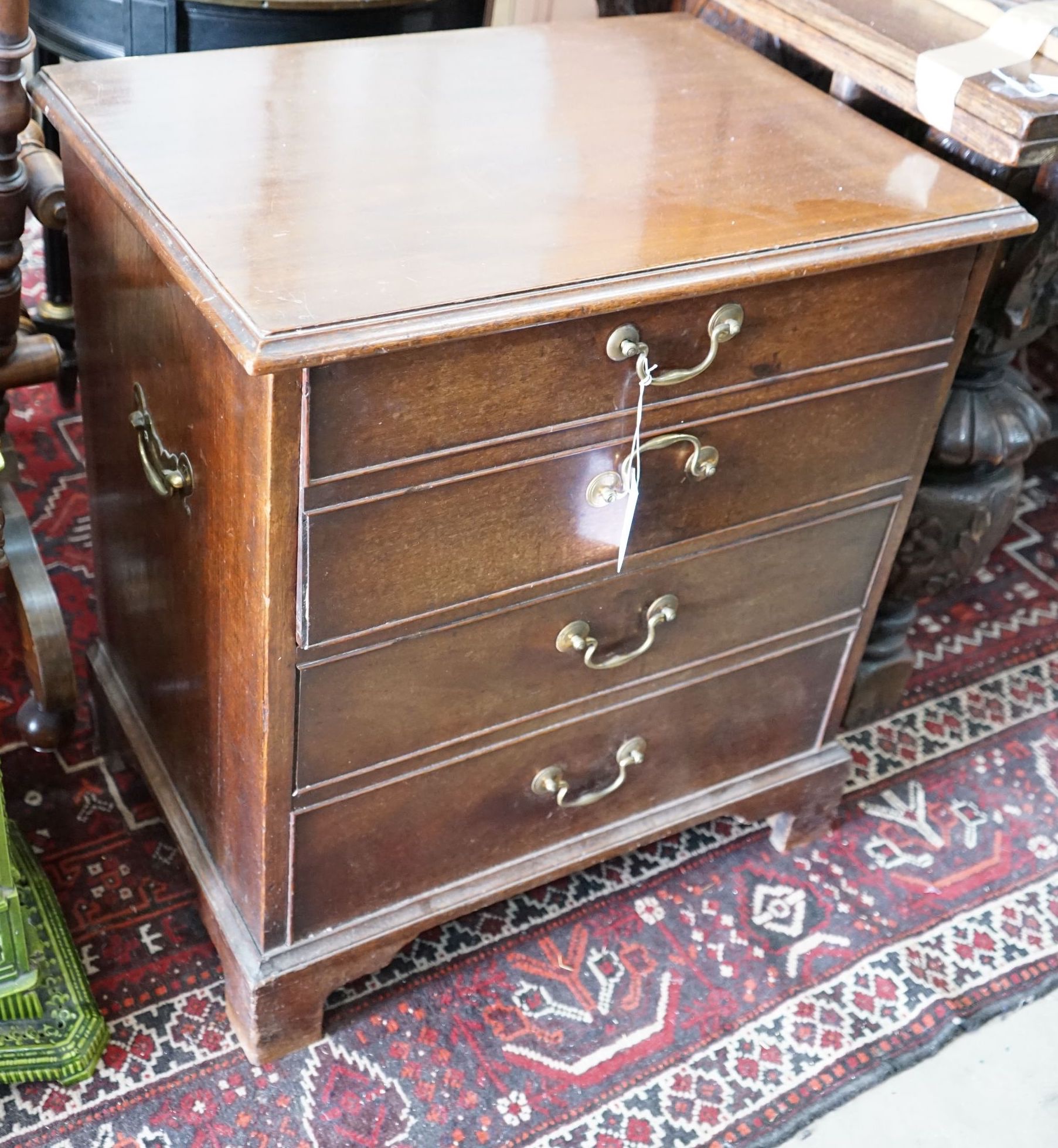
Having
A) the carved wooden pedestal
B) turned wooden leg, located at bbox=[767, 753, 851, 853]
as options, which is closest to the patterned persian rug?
turned wooden leg, located at bbox=[767, 753, 851, 853]

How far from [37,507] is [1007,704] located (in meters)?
1.38

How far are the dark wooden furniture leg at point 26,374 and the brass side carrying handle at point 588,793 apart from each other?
0.56 m

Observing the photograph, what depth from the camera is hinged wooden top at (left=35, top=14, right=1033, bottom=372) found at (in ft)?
3.03

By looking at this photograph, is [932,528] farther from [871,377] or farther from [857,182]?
[857,182]

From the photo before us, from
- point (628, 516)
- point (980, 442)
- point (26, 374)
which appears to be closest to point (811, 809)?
point (980, 442)

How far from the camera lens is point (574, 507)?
110 cm

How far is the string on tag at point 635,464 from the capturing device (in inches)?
40.3

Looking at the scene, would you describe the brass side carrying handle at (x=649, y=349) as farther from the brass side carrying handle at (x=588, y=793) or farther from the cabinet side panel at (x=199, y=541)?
the brass side carrying handle at (x=588, y=793)

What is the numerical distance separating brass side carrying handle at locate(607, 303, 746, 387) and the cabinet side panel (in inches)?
9.9

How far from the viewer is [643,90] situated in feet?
4.08

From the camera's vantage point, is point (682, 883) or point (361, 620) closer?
point (361, 620)

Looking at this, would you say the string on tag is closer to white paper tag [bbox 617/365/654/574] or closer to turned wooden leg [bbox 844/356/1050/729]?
white paper tag [bbox 617/365/654/574]

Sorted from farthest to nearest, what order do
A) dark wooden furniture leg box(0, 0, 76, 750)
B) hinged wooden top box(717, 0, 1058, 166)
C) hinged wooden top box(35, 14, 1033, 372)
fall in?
1. dark wooden furniture leg box(0, 0, 76, 750)
2. hinged wooden top box(717, 0, 1058, 166)
3. hinged wooden top box(35, 14, 1033, 372)

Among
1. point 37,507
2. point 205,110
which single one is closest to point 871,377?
point 205,110
